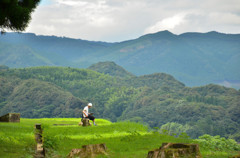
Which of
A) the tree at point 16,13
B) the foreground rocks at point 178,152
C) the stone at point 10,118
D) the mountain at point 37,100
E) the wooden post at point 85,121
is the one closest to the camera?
the foreground rocks at point 178,152

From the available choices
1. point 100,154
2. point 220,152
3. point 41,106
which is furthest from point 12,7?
point 41,106

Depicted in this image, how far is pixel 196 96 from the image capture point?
650 feet

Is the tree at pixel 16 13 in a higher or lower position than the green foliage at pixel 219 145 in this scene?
higher

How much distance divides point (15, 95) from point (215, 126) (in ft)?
286

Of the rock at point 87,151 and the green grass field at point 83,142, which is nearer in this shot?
the rock at point 87,151

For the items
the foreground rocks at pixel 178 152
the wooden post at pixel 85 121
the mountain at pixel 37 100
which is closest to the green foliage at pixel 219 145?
the foreground rocks at pixel 178 152

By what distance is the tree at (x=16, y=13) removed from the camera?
17.1 m

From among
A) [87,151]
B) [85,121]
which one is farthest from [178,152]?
[85,121]

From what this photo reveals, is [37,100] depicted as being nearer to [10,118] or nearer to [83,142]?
[10,118]

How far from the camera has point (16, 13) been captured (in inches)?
688

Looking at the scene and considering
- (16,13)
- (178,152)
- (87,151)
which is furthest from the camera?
(16,13)

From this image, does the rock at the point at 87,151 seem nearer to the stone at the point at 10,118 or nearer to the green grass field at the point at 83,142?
the green grass field at the point at 83,142

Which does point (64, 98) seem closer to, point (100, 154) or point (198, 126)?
point (198, 126)

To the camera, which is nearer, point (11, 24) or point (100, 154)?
point (100, 154)
